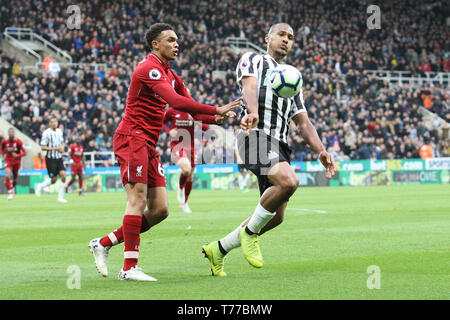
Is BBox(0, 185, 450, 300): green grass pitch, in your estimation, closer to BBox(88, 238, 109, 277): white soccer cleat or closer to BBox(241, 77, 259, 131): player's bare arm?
BBox(88, 238, 109, 277): white soccer cleat

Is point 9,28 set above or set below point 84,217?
above

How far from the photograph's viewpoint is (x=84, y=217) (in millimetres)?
15898

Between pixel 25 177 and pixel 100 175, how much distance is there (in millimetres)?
2964

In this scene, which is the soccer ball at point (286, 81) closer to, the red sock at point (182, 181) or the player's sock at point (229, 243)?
the player's sock at point (229, 243)

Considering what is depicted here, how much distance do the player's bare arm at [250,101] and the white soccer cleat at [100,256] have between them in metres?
1.88

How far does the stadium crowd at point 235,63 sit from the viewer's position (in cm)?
3080

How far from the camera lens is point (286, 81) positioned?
7.08 m

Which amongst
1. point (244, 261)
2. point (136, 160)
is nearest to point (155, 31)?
point (136, 160)

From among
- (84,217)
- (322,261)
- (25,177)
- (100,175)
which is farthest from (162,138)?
(322,261)

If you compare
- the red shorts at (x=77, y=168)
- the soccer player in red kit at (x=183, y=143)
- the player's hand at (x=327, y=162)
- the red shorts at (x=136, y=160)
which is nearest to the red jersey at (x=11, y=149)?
the red shorts at (x=77, y=168)

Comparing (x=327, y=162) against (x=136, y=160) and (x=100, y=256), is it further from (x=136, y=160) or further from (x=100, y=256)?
(x=100, y=256)
